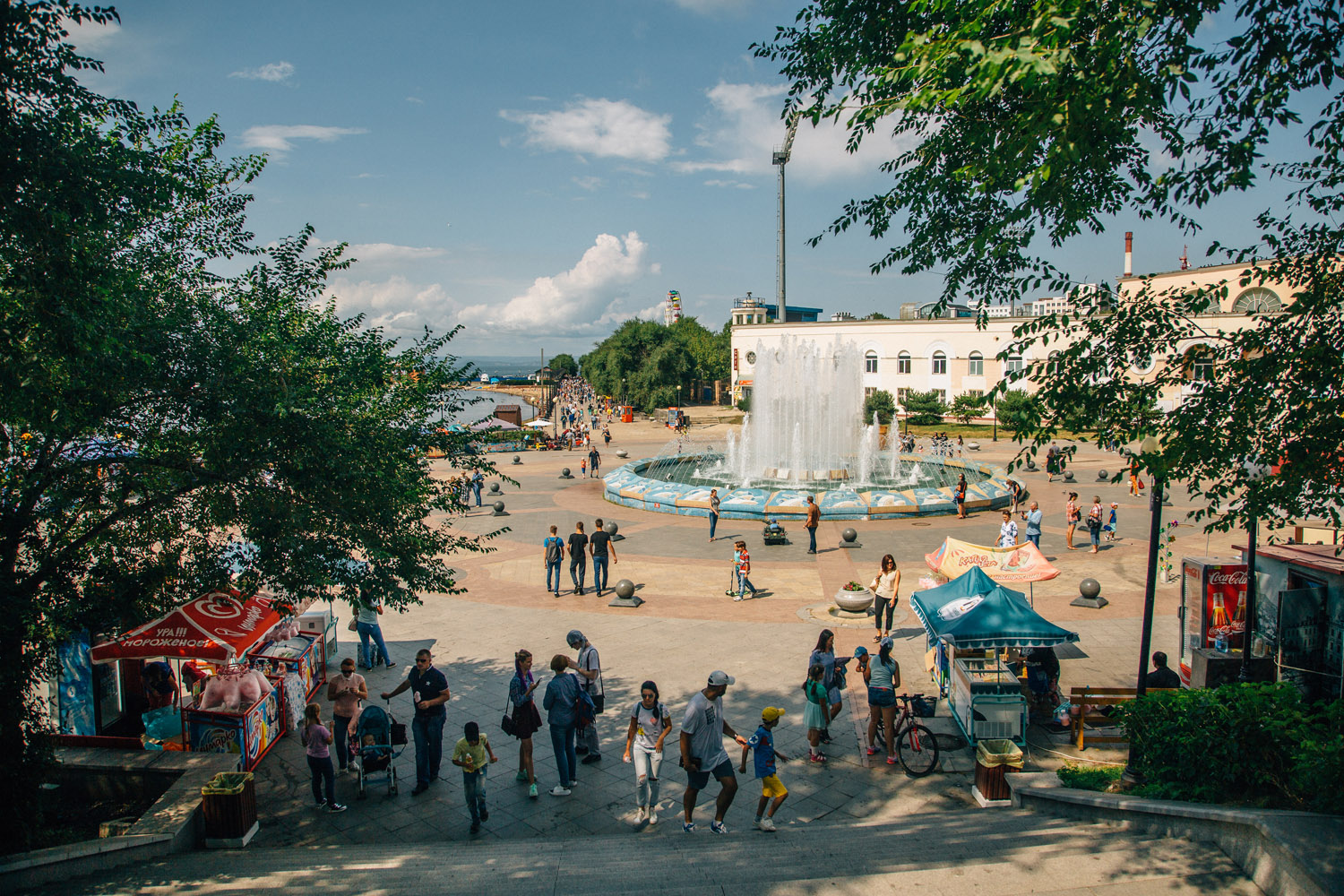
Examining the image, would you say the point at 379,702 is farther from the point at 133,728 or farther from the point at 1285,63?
the point at 1285,63

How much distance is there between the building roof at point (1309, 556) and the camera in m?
8.89

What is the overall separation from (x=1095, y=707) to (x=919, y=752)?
7.79ft

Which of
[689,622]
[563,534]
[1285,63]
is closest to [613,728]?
[689,622]

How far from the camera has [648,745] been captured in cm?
744

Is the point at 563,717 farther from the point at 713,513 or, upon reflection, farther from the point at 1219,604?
the point at 713,513

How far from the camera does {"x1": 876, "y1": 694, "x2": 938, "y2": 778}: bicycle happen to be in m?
8.51

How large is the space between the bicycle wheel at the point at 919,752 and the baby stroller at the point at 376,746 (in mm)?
5348

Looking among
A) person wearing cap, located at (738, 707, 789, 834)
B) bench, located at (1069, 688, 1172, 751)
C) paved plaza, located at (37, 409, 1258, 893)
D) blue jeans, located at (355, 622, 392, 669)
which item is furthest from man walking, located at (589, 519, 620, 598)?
bench, located at (1069, 688, 1172, 751)

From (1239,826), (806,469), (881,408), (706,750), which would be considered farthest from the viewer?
(881,408)

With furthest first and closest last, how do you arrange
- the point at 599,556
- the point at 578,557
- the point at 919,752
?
the point at 578,557 < the point at 599,556 < the point at 919,752

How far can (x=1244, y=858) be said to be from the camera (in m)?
5.79

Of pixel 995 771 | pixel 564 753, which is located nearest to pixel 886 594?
pixel 995 771

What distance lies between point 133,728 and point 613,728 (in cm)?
569

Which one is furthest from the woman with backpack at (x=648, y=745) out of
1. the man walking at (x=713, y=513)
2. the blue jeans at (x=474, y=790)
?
the man walking at (x=713, y=513)
